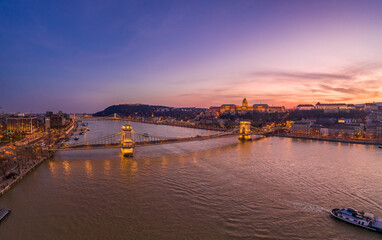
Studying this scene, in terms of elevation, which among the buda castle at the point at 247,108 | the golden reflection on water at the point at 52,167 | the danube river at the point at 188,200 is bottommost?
the danube river at the point at 188,200

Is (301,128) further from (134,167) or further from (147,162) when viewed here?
(134,167)

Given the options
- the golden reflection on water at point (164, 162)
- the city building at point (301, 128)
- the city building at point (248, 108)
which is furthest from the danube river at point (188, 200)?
the city building at point (248, 108)

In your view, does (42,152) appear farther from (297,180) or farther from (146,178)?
(297,180)

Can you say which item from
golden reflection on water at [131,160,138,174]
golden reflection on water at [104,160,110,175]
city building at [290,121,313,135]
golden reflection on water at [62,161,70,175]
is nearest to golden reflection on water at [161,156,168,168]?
golden reflection on water at [131,160,138,174]

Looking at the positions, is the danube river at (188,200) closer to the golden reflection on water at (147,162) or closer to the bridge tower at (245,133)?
the golden reflection on water at (147,162)

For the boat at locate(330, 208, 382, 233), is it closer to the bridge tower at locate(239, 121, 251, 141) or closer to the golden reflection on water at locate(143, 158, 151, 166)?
the golden reflection on water at locate(143, 158, 151, 166)

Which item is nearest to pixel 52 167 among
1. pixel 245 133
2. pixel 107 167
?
pixel 107 167
